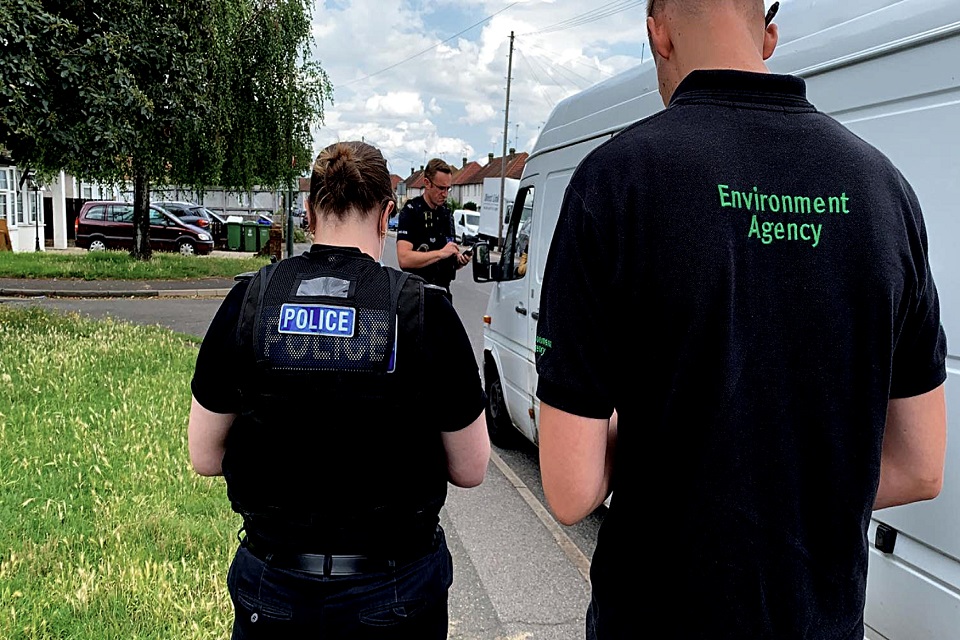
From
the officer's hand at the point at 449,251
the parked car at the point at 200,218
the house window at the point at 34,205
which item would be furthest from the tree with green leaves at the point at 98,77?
the parked car at the point at 200,218

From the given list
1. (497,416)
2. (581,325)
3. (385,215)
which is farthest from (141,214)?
(581,325)

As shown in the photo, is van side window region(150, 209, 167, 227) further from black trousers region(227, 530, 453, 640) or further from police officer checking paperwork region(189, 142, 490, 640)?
black trousers region(227, 530, 453, 640)

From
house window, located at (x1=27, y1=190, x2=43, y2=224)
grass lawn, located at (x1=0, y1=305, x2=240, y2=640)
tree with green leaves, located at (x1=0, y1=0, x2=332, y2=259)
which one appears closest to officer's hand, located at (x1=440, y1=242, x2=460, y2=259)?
grass lawn, located at (x1=0, y1=305, x2=240, y2=640)

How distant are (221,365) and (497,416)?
466 cm

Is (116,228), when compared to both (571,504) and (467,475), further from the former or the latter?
(571,504)

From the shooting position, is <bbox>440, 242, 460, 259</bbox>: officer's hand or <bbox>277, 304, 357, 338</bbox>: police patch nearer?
<bbox>277, 304, 357, 338</bbox>: police patch

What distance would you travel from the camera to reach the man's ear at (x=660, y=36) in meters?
1.42

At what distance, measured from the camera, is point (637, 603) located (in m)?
1.34

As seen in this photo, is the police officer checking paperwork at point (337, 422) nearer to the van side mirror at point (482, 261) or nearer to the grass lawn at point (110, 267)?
the van side mirror at point (482, 261)

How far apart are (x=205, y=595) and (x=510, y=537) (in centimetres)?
190

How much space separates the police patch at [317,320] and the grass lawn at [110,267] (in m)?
18.4

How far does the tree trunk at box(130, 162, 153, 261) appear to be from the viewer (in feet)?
65.5

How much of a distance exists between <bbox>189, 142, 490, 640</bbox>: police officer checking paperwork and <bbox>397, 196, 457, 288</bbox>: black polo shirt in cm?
458

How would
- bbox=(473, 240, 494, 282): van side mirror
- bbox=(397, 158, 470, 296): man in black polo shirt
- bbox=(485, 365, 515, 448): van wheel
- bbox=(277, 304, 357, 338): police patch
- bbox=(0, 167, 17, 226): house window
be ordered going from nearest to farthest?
Answer: bbox=(277, 304, 357, 338): police patch
bbox=(473, 240, 494, 282): van side mirror
bbox=(485, 365, 515, 448): van wheel
bbox=(397, 158, 470, 296): man in black polo shirt
bbox=(0, 167, 17, 226): house window
